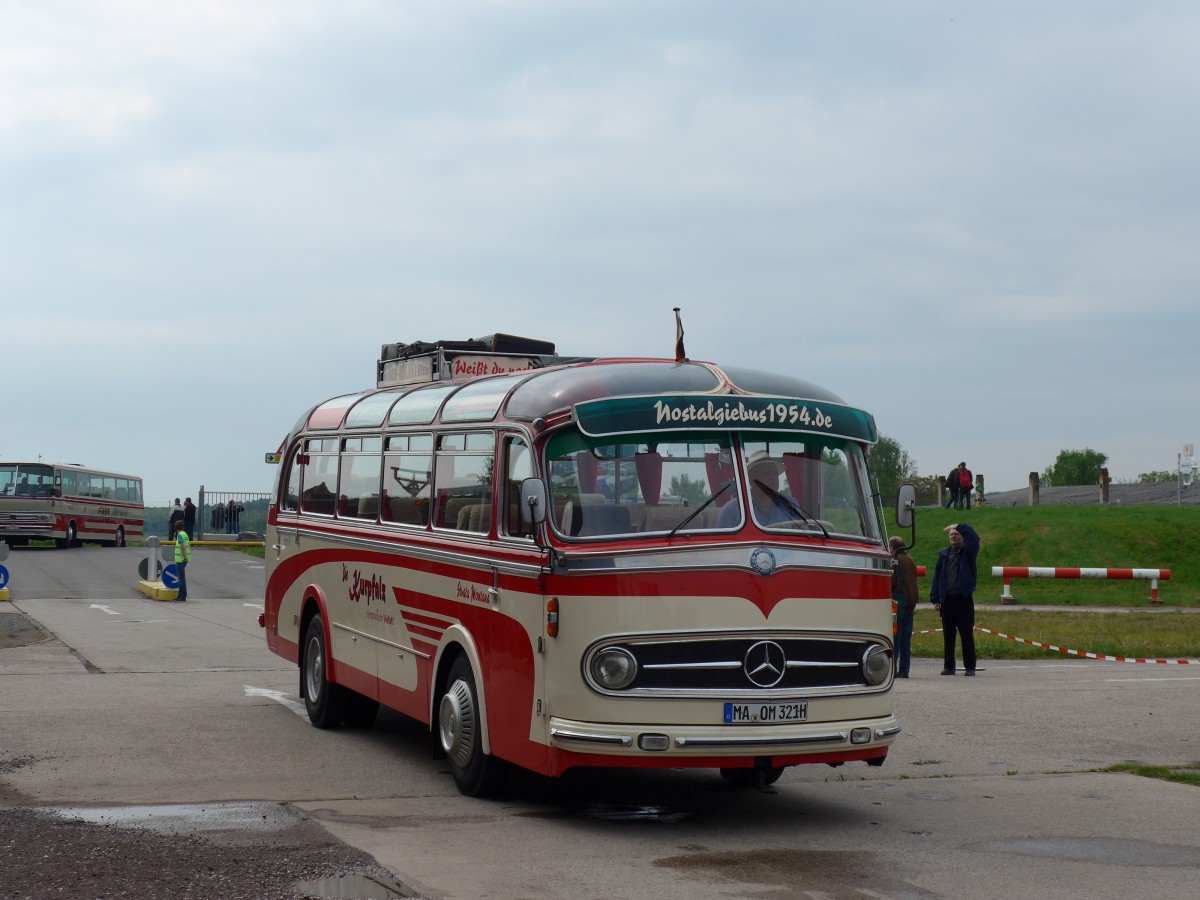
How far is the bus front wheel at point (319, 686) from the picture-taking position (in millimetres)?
12852

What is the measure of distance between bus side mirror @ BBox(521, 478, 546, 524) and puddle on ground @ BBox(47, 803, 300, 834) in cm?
220

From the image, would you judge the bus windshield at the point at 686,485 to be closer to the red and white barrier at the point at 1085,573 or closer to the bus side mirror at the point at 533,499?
the bus side mirror at the point at 533,499

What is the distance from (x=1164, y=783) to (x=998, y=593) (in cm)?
2660

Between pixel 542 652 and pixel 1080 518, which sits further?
pixel 1080 518

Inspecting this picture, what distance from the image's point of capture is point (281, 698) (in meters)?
15.0

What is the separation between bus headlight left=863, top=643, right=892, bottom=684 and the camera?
901 cm

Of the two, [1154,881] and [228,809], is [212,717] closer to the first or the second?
[228,809]

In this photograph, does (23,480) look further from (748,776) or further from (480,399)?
(748,776)

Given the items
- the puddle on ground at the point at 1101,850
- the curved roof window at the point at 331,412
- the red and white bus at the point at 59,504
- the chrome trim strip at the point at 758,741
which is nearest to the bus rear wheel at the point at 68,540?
the red and white bus at the point at 59,504

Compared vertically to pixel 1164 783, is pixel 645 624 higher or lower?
higher

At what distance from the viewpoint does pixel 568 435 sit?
29.5 feet

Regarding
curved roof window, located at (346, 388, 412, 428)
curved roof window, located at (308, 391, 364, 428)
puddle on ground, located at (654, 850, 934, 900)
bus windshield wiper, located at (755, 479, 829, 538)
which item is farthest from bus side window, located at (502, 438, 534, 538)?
curved roof window, located at (308, 391, 364, 428)

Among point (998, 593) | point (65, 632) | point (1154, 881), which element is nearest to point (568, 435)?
point (1154, 881)

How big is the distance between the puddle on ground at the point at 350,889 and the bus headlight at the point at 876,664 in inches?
129
